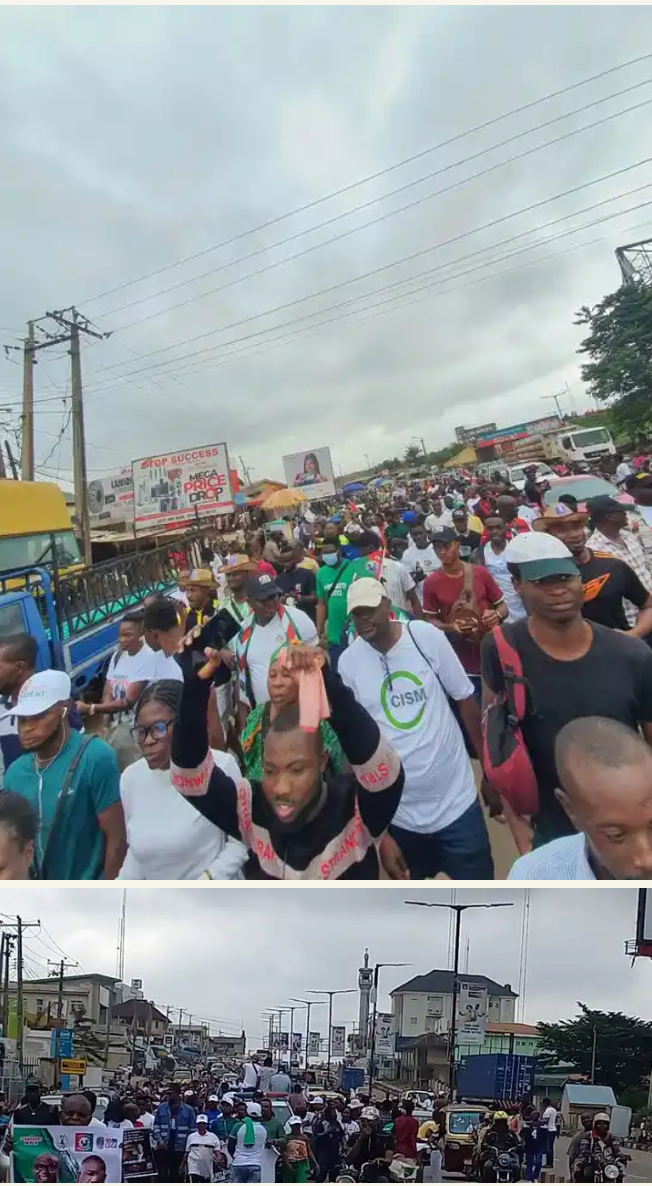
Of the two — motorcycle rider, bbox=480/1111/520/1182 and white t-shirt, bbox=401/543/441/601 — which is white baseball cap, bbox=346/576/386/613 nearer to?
white t-shirt, bbox=401/543/441/601

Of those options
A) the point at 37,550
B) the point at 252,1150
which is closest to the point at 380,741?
the point at 252,1150

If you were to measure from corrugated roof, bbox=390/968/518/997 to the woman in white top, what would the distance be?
66 cm

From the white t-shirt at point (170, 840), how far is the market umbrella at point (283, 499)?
100 cm

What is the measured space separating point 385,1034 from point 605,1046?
671 mm

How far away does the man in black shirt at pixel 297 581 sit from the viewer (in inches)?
109

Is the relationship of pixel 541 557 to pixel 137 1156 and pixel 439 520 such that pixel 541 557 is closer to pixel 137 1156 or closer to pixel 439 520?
pixel 439 520

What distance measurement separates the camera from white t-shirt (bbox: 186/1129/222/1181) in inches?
102

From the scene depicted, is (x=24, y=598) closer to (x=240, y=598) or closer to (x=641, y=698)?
(x=240, y=598)

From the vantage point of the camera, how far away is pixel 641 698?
221 cm

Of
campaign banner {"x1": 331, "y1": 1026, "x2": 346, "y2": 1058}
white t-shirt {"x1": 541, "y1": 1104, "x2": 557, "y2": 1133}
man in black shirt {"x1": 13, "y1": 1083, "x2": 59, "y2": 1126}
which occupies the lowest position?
man in black shirt {"x1": 13, "y1": 1083, "x2": 59, "y2": 1126}

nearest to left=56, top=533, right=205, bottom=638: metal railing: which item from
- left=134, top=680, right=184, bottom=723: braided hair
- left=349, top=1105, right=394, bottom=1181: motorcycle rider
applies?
left=134, top=680, right=184, bottom=723: braided hair

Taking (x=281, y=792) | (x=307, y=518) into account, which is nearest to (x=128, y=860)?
(x=281, y=792)

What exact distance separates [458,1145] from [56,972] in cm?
143

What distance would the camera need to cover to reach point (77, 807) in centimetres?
242
